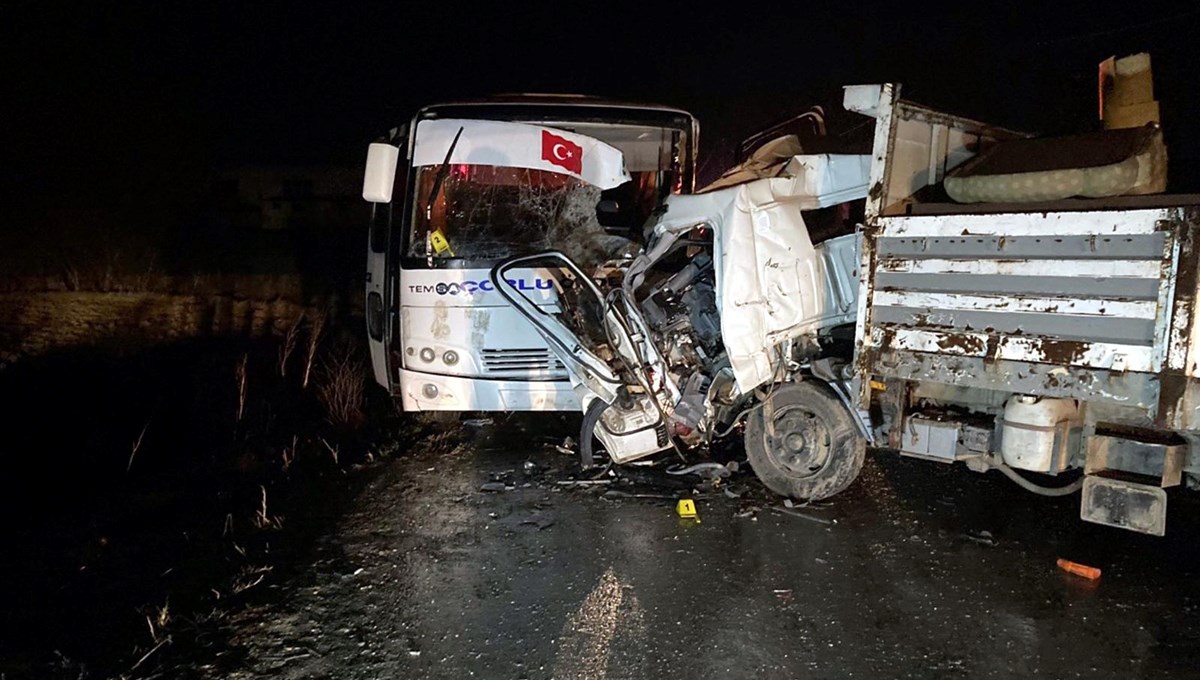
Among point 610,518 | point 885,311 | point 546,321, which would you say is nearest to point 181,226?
point 546,321

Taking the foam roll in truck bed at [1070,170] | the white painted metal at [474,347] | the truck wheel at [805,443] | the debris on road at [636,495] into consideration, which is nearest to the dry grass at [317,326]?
the white painted metal at [474,347]

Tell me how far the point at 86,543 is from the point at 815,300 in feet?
14.9

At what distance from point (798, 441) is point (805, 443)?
44 mm

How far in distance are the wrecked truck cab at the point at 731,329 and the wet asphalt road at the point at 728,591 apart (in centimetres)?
41

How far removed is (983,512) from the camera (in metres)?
4.68

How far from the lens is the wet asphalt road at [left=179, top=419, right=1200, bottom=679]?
3186mm

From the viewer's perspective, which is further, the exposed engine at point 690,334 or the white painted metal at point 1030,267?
the exposed engine at point 690,334

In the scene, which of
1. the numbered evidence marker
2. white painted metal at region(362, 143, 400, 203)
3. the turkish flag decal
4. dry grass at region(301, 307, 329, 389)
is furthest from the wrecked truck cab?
dry grass at region(301, 307, 329, 389)

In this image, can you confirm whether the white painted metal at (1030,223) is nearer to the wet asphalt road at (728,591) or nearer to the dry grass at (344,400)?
the wet asphalt road at (728,591)

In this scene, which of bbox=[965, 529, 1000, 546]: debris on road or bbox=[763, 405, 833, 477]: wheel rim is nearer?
bbox=[965, 529, 1000, 546]: debris on road

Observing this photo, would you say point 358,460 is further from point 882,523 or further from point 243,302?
point 243,302

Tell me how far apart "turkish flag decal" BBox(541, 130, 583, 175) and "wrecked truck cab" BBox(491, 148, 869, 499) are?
0.85 meters

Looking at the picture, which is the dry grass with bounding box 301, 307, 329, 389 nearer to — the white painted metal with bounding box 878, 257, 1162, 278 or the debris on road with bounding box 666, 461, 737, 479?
the debris on road with bounding box 666, 461, 737, 479

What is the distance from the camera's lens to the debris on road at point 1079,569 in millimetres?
3785
